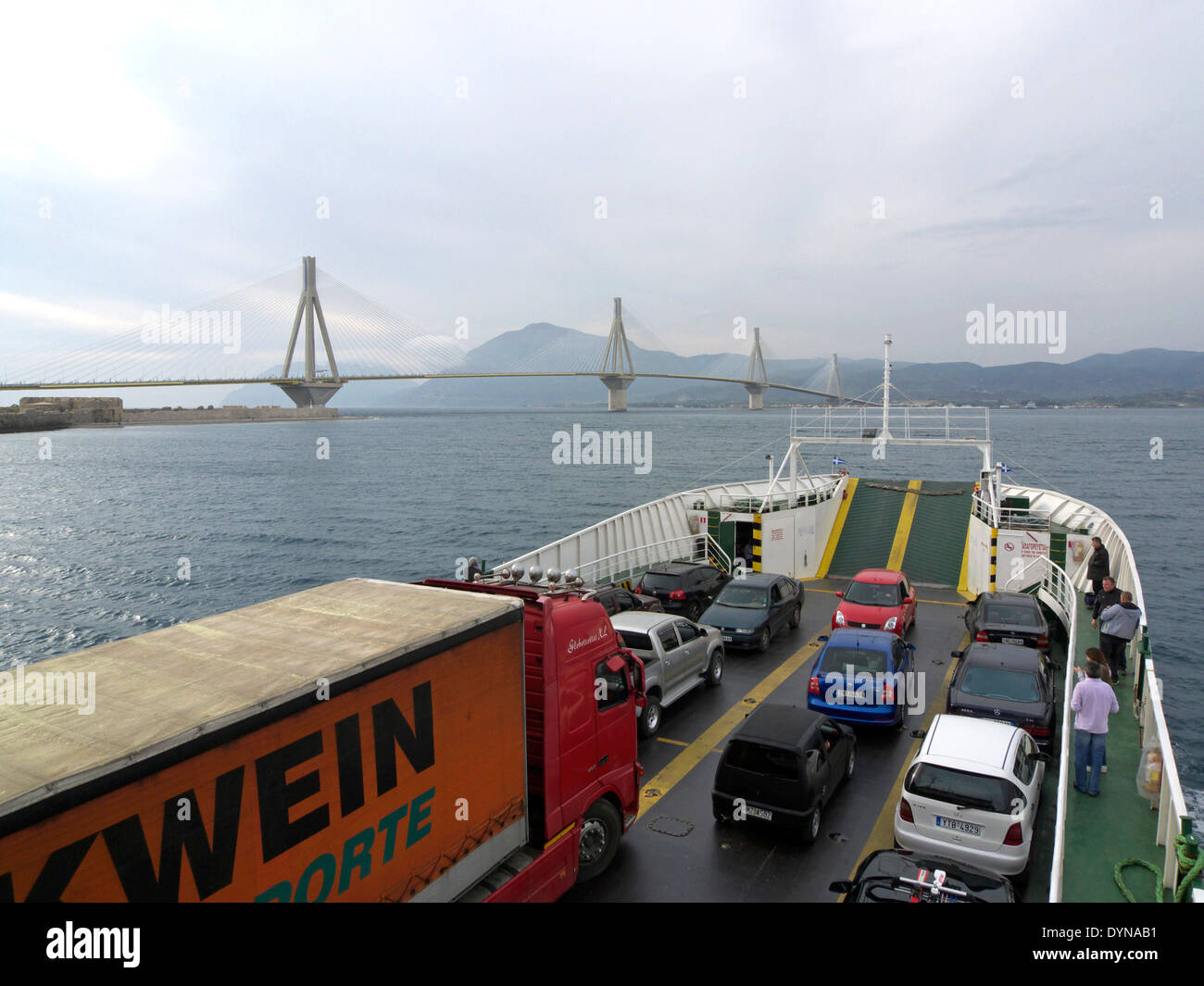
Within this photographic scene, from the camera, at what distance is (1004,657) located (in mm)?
10656

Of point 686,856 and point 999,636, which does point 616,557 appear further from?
point 686,856

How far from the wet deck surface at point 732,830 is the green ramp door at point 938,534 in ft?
27.3

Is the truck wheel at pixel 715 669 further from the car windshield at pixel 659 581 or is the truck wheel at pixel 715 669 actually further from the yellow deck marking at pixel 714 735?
the car windshield at pixel 659 581

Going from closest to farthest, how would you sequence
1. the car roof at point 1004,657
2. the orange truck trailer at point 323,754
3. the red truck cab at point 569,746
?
the orange truck trailer at point 323,754 → the red truck cab at point 569,746 → the car roof at point 1004,657

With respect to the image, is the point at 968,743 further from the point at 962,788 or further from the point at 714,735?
the point at 714,735

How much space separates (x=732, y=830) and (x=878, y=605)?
813 cm

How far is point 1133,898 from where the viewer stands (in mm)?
6215

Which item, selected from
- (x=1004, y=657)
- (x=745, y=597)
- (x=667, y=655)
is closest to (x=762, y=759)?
(x=667, y=655)

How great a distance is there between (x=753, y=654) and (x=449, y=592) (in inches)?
398

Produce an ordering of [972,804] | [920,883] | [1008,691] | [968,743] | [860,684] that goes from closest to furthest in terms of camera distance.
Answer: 1. [920,883]
2. [972,804]
3. [968,743]
4. [1008,691]
5. [860,684]

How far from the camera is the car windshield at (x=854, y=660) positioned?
11.1 m

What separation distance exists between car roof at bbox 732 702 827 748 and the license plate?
4.95 ft

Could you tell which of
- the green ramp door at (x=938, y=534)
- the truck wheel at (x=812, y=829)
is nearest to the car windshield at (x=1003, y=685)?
the truck wheel at (x=812, y=829)

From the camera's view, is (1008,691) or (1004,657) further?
(1004,657)
